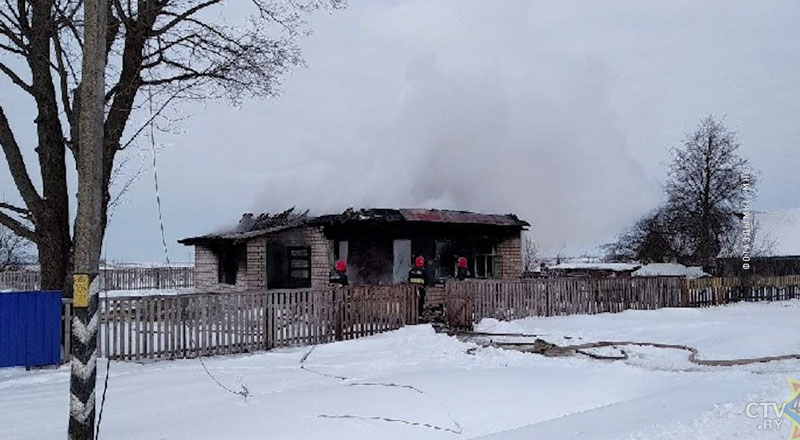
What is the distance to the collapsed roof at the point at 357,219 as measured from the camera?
70.0ft

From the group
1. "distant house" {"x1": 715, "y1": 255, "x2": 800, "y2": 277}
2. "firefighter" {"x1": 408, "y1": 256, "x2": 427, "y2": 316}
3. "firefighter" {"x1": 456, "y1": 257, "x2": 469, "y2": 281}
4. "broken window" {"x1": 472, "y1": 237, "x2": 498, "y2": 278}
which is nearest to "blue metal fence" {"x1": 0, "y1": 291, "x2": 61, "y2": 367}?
"firefighter" {"x1": 408, "y1": 256, "x2": 427, "y2": 316}

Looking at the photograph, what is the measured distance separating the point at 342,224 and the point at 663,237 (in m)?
35.7

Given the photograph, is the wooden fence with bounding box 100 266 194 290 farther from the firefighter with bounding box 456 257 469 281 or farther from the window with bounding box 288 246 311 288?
the firefighter with bounding box 456 257 469 281

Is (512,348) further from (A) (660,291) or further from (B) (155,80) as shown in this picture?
(A) (660,291)

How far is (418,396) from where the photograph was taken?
8.91 metres

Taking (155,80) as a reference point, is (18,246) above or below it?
below

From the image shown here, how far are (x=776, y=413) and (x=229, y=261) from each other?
66.0ft

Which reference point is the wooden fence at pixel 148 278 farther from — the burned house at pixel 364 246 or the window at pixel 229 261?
the burned house at pixel 364 246

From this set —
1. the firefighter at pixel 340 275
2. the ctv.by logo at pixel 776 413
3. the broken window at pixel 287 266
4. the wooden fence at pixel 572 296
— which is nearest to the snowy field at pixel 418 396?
the ctv.by logo at pixel 776 413

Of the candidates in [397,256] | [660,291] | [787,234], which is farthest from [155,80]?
[787,234]

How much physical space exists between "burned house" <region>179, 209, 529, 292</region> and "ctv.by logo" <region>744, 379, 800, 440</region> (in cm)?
1350

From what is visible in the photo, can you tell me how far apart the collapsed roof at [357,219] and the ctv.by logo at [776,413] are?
13801 millimetres

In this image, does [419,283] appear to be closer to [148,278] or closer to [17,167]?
[17,167]

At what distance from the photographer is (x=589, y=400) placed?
930cm
